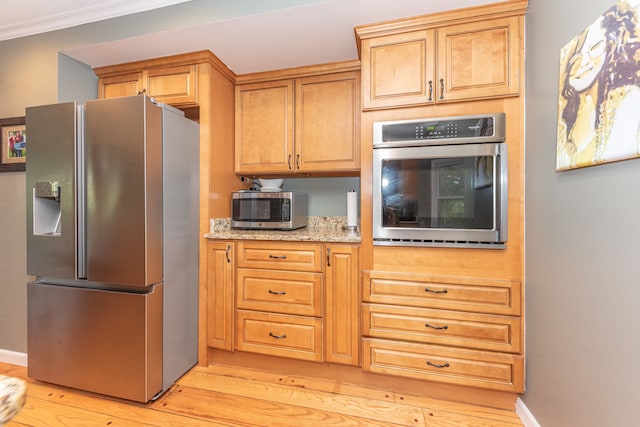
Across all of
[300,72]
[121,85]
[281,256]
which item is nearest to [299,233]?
[281,256]

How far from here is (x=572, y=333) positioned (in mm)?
1164

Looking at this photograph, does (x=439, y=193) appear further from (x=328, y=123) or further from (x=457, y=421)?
(x=457, y=421)

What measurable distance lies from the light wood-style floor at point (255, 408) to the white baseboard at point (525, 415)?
0.13 ft

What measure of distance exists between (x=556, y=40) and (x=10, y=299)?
3763 mm

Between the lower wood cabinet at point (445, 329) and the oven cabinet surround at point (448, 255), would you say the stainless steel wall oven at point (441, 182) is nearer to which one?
the oven cabinet surround at point (448, 255)

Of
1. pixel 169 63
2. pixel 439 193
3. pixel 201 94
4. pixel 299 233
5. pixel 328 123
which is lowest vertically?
pixel 299 233

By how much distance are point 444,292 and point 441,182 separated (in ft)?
2.14

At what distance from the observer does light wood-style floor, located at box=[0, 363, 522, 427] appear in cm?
154

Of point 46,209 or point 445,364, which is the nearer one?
point 445,364

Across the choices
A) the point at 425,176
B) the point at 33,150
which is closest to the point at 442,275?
the point at 425,176

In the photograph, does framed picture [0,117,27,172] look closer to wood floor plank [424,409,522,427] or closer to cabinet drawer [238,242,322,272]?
cabinet drawer [238,242,322,272]

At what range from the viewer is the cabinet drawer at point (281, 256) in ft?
6.11

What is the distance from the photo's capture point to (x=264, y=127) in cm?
240

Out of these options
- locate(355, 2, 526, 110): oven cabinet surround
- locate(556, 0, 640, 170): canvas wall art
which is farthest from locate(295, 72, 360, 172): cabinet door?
locate(556, 0, 640, 170): canvas wall art
